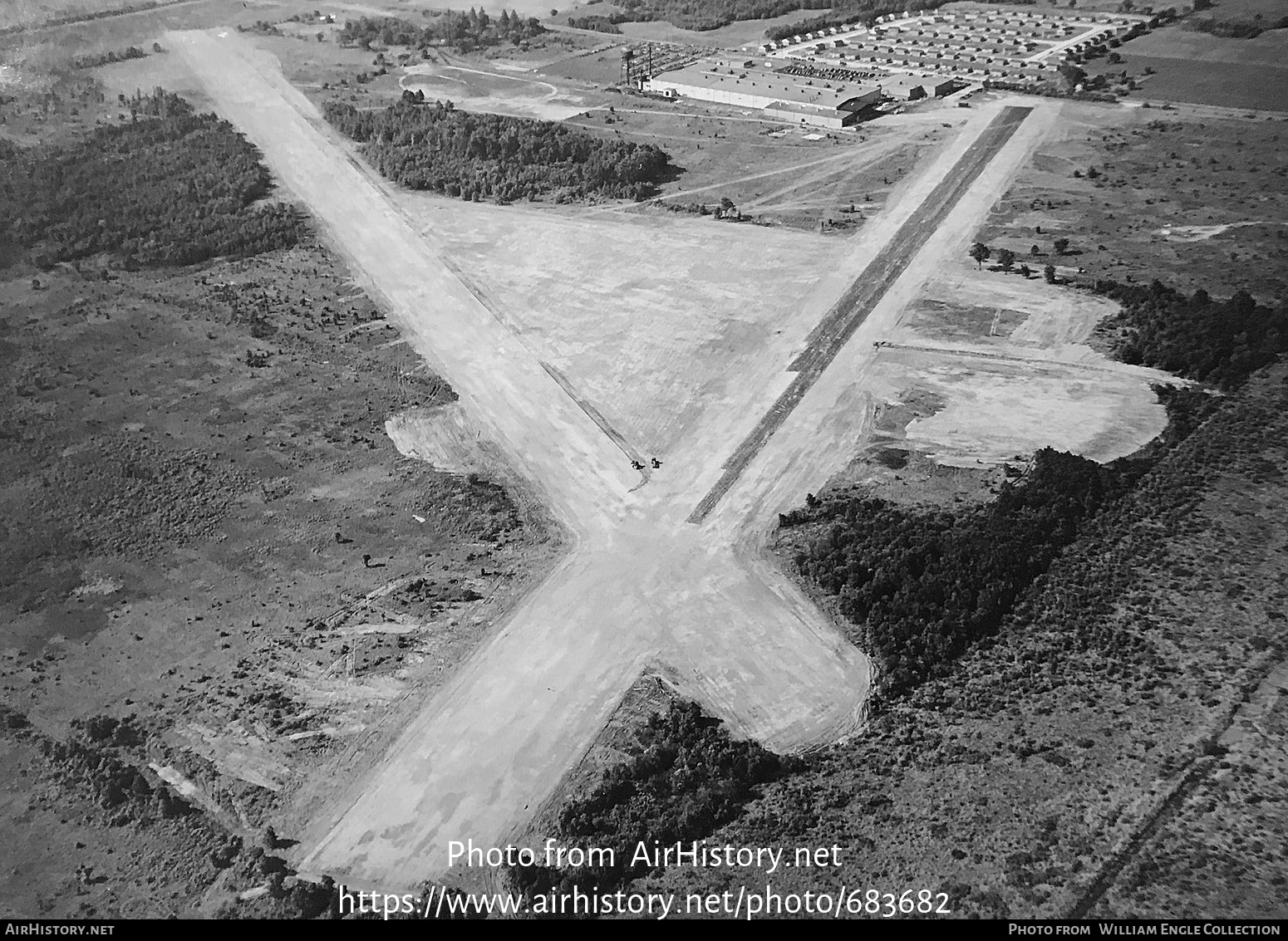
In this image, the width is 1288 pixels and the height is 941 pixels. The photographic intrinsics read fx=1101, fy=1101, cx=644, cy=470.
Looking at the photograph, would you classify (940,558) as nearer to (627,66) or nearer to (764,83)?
(764,83)

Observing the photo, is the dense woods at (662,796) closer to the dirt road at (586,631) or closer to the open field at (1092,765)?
the open field at (1092,765)

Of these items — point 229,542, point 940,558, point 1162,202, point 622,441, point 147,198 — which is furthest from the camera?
point 147,198

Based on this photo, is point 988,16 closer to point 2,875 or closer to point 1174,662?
point 1174,662

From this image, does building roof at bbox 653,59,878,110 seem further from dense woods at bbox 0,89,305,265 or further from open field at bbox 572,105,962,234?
dense woods at bbox 0,89,305,265

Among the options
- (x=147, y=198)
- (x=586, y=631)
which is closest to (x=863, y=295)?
(x=586, y=631)

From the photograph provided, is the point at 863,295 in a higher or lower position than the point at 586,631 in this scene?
higher

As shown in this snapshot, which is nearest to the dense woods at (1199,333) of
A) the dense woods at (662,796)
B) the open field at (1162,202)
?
the open field at (1162,202)
